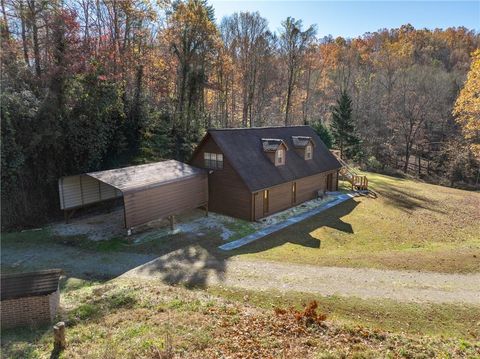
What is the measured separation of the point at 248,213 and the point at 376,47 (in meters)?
57.9

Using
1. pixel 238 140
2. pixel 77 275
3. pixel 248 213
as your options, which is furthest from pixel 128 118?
pixel 77 275

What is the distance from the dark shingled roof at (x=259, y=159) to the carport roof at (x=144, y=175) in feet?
8.11

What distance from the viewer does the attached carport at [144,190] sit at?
53.8 feet

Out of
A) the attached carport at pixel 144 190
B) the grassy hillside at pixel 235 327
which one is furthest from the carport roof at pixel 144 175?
the grassy hillside at pixel 235 327

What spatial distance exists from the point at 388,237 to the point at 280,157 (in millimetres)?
8507

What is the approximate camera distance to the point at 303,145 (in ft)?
82.0

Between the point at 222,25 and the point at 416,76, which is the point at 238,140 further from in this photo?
the point at 416,76

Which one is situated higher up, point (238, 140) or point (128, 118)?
point (128, 118)

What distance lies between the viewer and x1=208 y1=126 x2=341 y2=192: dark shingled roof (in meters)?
20.4

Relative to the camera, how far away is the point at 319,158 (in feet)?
88.3

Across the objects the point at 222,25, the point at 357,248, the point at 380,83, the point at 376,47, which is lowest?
the point at 357,248

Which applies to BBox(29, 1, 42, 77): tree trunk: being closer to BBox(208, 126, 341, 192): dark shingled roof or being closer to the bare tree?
BBox(208, 126, 341, 192): dark shingled roof

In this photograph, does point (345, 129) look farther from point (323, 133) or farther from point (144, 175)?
point (144, 175)

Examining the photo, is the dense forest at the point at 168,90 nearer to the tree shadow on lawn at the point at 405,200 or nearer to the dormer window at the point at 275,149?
the tree shadow on lawn at the point at 405,200
